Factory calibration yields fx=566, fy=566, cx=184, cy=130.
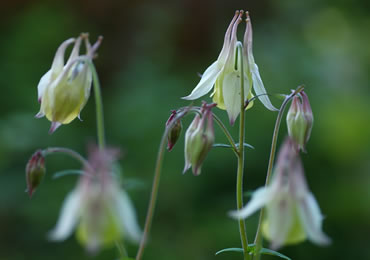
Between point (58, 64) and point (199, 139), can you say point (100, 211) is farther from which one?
point (58, 64)

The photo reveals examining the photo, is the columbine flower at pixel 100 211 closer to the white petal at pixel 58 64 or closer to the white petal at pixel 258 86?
the white petal at pixel 58 64

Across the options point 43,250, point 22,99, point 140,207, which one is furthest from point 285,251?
point 22,99

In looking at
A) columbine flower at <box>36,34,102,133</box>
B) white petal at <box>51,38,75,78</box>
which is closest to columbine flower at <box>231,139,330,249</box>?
columbine flower at <box>36,34,102,133</box>

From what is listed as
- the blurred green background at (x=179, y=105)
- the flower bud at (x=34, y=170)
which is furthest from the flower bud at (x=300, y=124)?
the blurred green background at (x=179, y=105)

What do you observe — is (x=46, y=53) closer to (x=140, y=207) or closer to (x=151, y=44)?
(x=151, y=44)

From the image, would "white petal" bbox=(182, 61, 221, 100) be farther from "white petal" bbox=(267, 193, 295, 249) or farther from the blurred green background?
the blurred green background

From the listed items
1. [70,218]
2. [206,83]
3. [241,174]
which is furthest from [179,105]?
[70,218]
